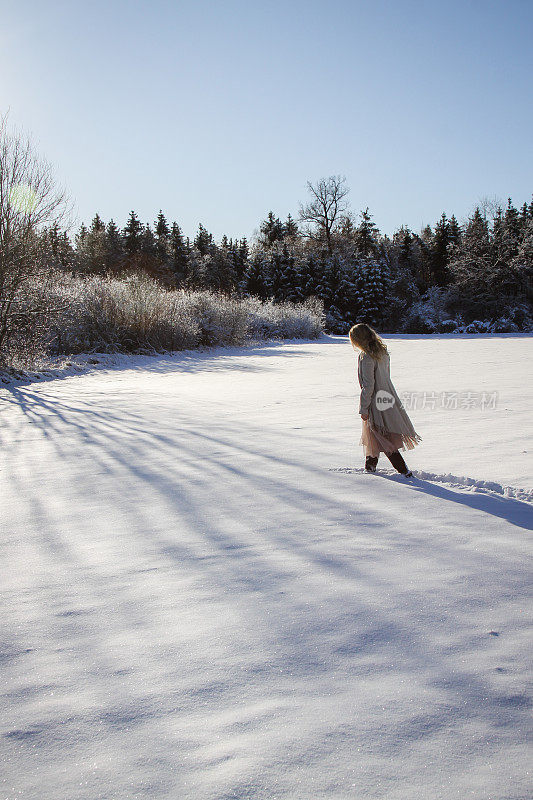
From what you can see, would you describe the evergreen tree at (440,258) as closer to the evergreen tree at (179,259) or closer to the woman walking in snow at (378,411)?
the evergreen tree at (179,259)

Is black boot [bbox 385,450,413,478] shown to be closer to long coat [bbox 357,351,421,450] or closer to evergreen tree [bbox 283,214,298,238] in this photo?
long coat [bbox 357,351,421,450]

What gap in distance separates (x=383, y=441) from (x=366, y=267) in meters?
36.4

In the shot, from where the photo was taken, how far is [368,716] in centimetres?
151

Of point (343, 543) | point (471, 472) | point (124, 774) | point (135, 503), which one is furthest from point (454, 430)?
point (124, 774)

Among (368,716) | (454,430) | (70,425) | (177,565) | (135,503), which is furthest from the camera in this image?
(70,425)

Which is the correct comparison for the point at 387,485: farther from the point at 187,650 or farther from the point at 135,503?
the point at 187,650

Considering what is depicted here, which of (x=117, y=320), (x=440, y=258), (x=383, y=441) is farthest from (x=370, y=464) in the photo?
(x=440, y=258)

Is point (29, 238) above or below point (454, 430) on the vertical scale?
above

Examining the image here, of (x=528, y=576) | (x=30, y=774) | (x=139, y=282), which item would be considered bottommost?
(x=30, y=774)

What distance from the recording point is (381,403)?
408 cm

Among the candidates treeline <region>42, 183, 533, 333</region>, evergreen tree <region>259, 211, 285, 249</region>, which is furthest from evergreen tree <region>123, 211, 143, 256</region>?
evergreen tree <region>259, 211, 285, 249</region>

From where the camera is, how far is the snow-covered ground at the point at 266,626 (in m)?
1.37

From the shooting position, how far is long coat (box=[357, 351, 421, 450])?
4.04m

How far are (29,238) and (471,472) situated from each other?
1125 cm
